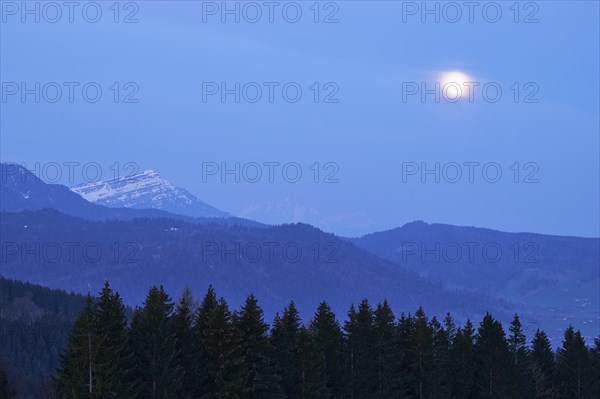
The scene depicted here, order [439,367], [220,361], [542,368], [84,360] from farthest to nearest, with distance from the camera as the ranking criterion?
[542,368]
[439,367]
[220,361]
[84,360]

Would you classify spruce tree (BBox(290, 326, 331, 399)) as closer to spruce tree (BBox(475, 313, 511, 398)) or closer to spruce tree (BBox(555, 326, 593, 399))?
spruce tree (BBox(475, 313, 511, 398))

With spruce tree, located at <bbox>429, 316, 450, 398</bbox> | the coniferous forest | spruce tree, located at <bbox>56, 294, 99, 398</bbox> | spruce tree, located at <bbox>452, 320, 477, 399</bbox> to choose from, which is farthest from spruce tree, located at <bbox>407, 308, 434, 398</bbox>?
spruce tree, located at <bbox>56, 294, 99, 398</bbox>

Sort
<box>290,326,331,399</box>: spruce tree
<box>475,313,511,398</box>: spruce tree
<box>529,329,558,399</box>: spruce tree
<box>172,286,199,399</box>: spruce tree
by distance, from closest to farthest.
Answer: <box>172,286,199,399</box>: spruce tree, <box>290,326,331,399</box>: spruce tree, <box>475,313,511,398</box>: spruce tree, <box>529,329,558,399</box>: spruce tree

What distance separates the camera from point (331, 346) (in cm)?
9262

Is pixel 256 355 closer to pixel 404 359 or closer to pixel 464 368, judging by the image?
pixel 404 359

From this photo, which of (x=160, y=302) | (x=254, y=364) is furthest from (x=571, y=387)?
(x=160, y=302)

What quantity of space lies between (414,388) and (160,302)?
3819 centimetres

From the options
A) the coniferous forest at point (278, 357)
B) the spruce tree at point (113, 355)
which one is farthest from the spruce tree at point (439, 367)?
the spruce tree at point (113, 355)

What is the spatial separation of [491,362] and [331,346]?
28.2 m

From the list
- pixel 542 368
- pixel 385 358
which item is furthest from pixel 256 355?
pixel 542 368

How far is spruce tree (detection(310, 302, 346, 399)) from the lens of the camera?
92.2 meters

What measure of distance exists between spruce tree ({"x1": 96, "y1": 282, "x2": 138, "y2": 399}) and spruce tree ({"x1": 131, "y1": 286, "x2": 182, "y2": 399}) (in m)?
0.94

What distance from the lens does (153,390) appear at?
70500mm

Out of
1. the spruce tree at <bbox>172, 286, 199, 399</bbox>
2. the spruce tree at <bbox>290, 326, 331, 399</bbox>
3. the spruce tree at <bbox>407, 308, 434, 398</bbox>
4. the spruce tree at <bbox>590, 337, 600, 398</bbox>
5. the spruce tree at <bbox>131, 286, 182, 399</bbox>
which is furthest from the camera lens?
the spruce tree at <bbox>590, 337, 600, 398</bbox>
